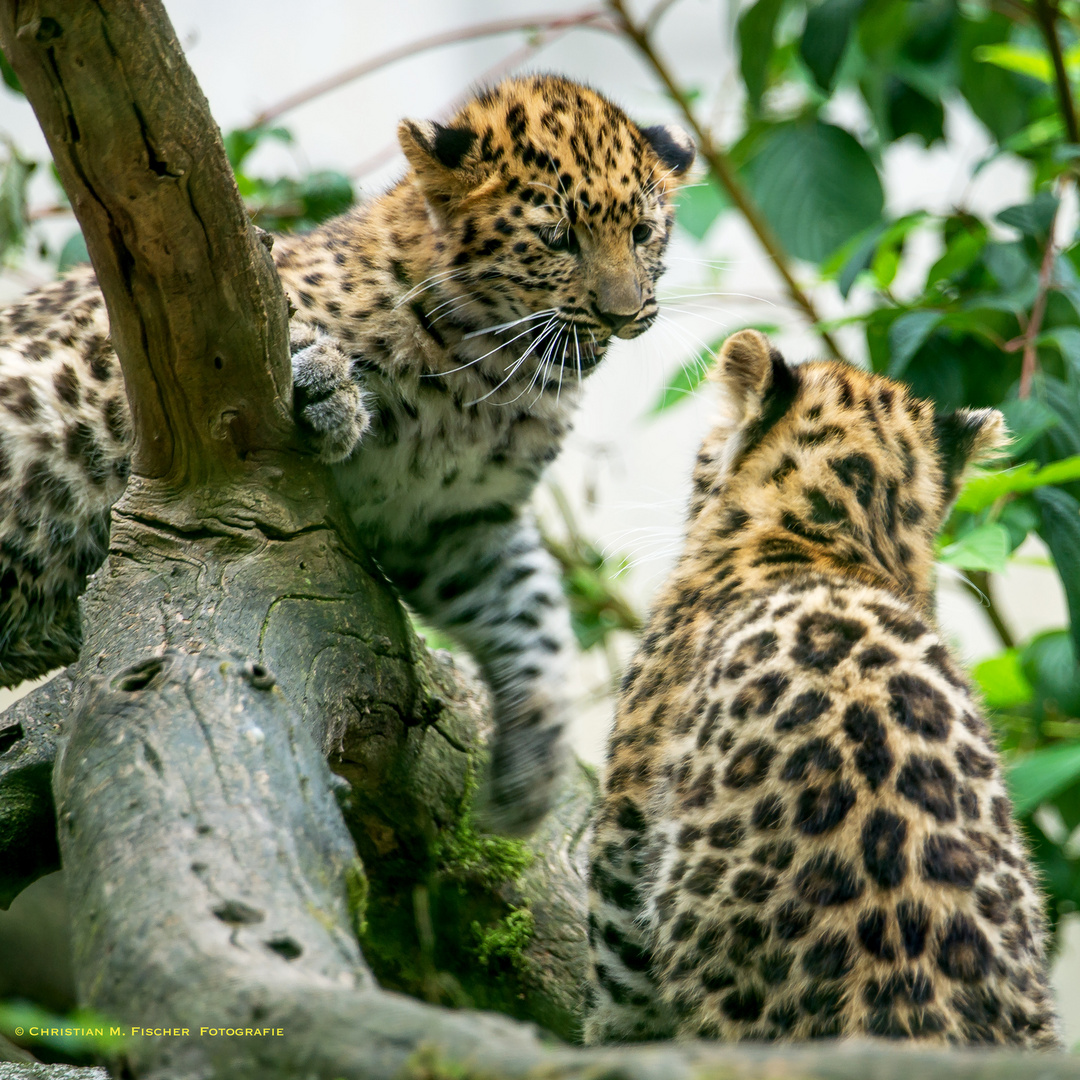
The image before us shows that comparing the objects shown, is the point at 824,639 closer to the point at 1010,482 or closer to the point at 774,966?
the point at 774,966

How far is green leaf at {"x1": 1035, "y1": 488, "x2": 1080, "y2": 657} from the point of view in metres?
3.67

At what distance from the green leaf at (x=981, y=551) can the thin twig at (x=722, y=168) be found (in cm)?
217

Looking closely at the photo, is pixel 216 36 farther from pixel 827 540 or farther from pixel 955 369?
pixel 827 540

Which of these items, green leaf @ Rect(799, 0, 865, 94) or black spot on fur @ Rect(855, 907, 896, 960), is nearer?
black spot on fur @ Rect(855, 907, 896, 960)

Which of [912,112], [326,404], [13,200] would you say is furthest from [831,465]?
[13,200]

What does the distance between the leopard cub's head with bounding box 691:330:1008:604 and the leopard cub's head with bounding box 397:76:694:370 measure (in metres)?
0.43

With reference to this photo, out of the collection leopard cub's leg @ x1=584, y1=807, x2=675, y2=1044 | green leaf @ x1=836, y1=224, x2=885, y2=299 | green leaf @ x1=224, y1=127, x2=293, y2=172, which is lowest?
leopard cub's leg @ x1=584, y1=807, x2=675, y2=1044

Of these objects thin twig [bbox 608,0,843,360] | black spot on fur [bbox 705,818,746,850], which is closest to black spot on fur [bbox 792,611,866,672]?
black spot on fur [bbox 705,818,746,850]

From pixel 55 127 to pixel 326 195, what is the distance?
296 centimetres

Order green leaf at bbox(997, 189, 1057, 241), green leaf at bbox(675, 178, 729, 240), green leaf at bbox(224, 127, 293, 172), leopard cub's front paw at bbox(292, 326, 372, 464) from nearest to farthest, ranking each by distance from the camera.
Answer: leopard cub's front paw at bbox(292, 326, 372, 464) < green leaf at bbox(997, 189, 1057, 241) < green leaf at bbox(224, 127, 293, 172) < green leaf at bbox(675, 178, 729, 240)

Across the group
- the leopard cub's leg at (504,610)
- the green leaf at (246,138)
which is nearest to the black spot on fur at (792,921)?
the leopard cub's leg at (504,610)

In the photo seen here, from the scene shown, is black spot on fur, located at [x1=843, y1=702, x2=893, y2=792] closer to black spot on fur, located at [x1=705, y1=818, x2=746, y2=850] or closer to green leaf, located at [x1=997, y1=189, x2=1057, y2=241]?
black spot on fur, located at [x1=705, y1=818, x2=746, y2=850]

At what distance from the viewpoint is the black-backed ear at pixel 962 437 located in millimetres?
3514

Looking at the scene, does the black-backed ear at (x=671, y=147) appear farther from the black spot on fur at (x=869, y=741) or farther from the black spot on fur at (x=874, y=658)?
the black spot on fur at (x=869, y=741)
